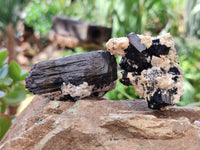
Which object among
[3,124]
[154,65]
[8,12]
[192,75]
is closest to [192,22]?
[192,75]

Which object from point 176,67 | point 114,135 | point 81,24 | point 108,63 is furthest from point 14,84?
point 81,24

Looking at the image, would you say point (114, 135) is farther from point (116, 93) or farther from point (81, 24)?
point (81, 24)

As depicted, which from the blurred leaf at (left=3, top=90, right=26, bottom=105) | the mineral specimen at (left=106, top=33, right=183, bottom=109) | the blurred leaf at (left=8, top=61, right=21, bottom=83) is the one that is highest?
the mineral specimen at (left=106, top=33, right=183, bottom=109)

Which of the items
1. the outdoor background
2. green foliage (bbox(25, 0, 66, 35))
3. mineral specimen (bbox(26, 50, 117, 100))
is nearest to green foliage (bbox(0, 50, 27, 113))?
the outdoor background

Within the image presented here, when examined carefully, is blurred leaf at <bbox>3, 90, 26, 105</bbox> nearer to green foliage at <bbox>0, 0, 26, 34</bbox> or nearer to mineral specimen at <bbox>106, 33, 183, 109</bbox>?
mineral specimen at <bbox>106, 33, 183, 109</bbox>

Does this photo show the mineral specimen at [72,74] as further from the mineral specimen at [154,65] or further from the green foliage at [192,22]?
the green foliage at [192,22]
